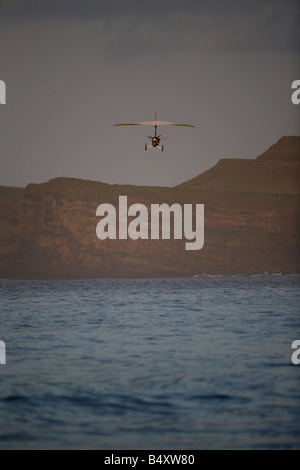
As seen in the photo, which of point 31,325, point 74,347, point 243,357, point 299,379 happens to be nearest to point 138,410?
point 299,379

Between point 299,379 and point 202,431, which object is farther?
point 299,379

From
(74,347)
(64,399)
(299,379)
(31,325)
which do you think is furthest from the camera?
(31,325)

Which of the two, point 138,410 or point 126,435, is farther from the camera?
point 138,410

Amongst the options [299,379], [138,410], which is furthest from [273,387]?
[138,410]

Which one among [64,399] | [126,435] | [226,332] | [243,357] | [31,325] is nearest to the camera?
[126,435]

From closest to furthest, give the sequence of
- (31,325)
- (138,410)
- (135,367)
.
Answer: (138,410) < (135,367) < (31,325)

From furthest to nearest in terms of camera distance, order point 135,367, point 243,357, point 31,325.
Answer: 1. point 31,325
2. point 243,357
3. point 135,367

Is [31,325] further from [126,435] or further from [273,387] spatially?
[126,435]
